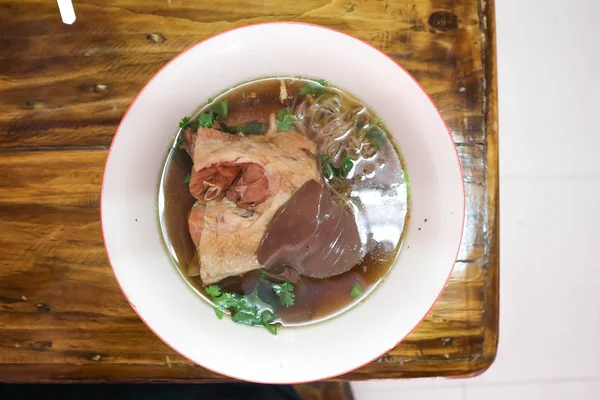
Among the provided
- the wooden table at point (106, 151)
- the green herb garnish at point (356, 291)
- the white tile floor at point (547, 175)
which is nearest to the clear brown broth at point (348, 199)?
the green herb garnish at point (356, 291)

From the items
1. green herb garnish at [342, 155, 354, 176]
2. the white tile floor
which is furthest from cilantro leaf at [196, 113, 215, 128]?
the white tile floor

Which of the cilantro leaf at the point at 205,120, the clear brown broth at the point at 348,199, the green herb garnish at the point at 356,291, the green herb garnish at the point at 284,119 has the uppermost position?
the cilantro leaf at the point at 205,120

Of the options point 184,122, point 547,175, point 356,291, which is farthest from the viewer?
point 547,175

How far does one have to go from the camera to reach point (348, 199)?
165 cm

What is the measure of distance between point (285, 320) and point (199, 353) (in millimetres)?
341

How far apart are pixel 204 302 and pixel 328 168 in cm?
63

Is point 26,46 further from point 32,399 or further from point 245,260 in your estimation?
point 32,399

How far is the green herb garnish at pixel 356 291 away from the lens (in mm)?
1618

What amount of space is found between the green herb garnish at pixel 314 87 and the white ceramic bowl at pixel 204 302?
0.04 m

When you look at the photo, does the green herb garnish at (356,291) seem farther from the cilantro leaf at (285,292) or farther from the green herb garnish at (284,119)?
the green herb garnish at (284,119)

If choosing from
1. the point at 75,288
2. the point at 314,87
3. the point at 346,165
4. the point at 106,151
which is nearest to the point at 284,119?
the point at 314,87

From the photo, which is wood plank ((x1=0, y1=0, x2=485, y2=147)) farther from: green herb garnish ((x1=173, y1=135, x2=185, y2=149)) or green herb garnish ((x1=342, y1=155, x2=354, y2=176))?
green herb garnish ((x1=342, y1=155, x2=354, y2=176))

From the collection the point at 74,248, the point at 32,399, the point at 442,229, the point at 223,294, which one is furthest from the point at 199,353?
the point at 32,399

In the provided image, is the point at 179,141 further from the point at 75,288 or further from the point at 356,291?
the point at 356,291
